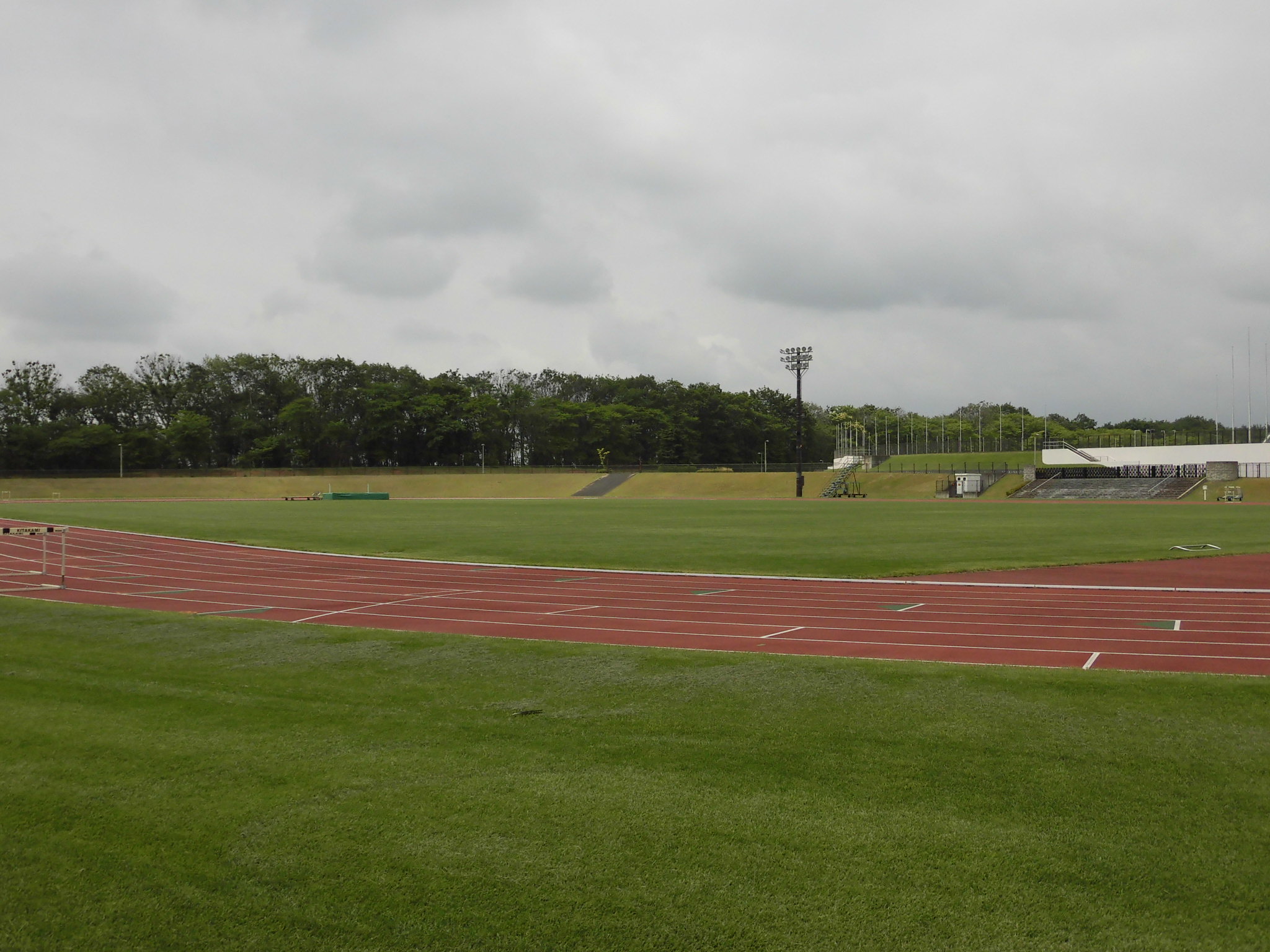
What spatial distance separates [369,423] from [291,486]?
2479 cm

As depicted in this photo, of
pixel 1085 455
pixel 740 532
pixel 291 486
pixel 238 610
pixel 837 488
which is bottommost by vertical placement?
pixel 740 532

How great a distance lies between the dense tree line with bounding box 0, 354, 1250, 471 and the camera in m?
111

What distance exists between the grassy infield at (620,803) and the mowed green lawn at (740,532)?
10.5m

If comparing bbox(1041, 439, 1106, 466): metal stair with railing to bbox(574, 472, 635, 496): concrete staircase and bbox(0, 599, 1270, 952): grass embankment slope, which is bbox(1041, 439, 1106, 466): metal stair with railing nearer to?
bbox(574, 472, 635, 496): concrete staircase

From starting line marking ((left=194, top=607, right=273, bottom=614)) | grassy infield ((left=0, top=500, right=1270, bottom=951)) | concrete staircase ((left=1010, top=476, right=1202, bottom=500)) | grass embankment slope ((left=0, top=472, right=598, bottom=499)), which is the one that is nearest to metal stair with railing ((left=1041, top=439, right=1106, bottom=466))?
concrete staircase ((left=1010, top=476, right=1202, bottom=500))

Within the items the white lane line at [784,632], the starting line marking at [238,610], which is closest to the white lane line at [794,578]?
the white lane line at [784,632]

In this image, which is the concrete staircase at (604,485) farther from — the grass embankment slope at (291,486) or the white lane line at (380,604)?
the white lane line at (380,604)

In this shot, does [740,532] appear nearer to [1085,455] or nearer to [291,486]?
[1085,455]

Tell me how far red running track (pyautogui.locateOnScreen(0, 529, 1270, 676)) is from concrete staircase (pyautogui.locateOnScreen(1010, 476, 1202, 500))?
58.4m

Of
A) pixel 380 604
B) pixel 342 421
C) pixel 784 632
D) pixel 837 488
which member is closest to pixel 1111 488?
pixel 837 488

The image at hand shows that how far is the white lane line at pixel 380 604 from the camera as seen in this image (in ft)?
41.0

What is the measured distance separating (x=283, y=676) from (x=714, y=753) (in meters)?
4.61

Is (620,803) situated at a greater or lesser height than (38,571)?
greater

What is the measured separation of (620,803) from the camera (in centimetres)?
486
